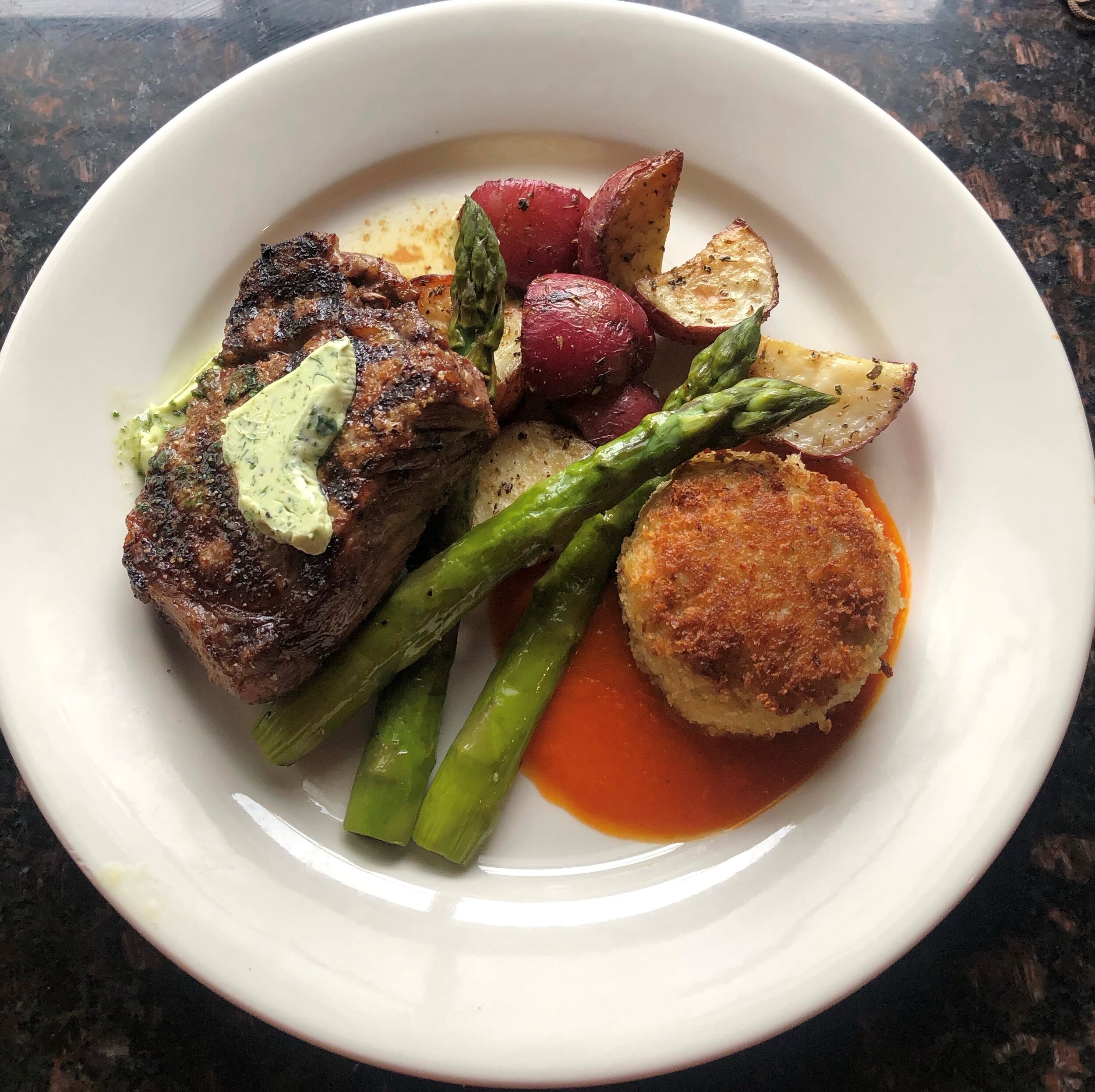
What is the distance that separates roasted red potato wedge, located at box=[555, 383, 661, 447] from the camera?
123 inches

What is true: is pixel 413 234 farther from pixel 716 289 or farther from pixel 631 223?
pixel 716 289

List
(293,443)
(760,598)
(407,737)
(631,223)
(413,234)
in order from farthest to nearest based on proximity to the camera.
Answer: (413,234) → (631,223) → (407,737) → (760,598) → (293,443)

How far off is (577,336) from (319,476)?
1.04 m

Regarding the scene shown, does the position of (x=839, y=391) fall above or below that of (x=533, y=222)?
below

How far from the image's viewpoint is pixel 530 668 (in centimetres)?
297

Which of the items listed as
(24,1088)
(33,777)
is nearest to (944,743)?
(33,777)

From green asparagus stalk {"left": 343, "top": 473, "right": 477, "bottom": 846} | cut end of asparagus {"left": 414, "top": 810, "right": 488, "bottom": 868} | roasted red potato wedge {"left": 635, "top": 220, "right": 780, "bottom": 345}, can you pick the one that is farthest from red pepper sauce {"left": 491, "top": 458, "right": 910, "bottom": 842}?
roasted red potato wedge {"left": 635, "top": 220, "right": 780, "bottom": 345}

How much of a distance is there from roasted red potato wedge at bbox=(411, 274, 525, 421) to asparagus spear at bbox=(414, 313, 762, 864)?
57 cm

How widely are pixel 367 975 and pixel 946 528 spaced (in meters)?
2.61

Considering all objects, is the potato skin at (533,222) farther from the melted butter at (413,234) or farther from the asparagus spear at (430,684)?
the melted butter at (413,234)

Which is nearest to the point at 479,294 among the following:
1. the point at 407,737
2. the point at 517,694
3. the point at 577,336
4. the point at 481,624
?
the point at 577,336

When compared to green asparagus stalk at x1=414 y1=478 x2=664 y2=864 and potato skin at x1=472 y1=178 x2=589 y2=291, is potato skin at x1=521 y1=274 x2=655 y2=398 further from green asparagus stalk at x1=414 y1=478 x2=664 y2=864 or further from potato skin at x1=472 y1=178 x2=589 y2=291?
green asparagus stalk at x1=414 y1=478 x2=664 y2=864

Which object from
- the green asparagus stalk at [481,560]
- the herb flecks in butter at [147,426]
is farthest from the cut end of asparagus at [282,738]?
the herb flecks in butter at [147,426]

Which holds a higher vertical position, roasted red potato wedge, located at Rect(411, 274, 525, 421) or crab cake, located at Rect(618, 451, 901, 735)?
roasted red potato wedge, located at Rect(411, 274, 525, 421)
